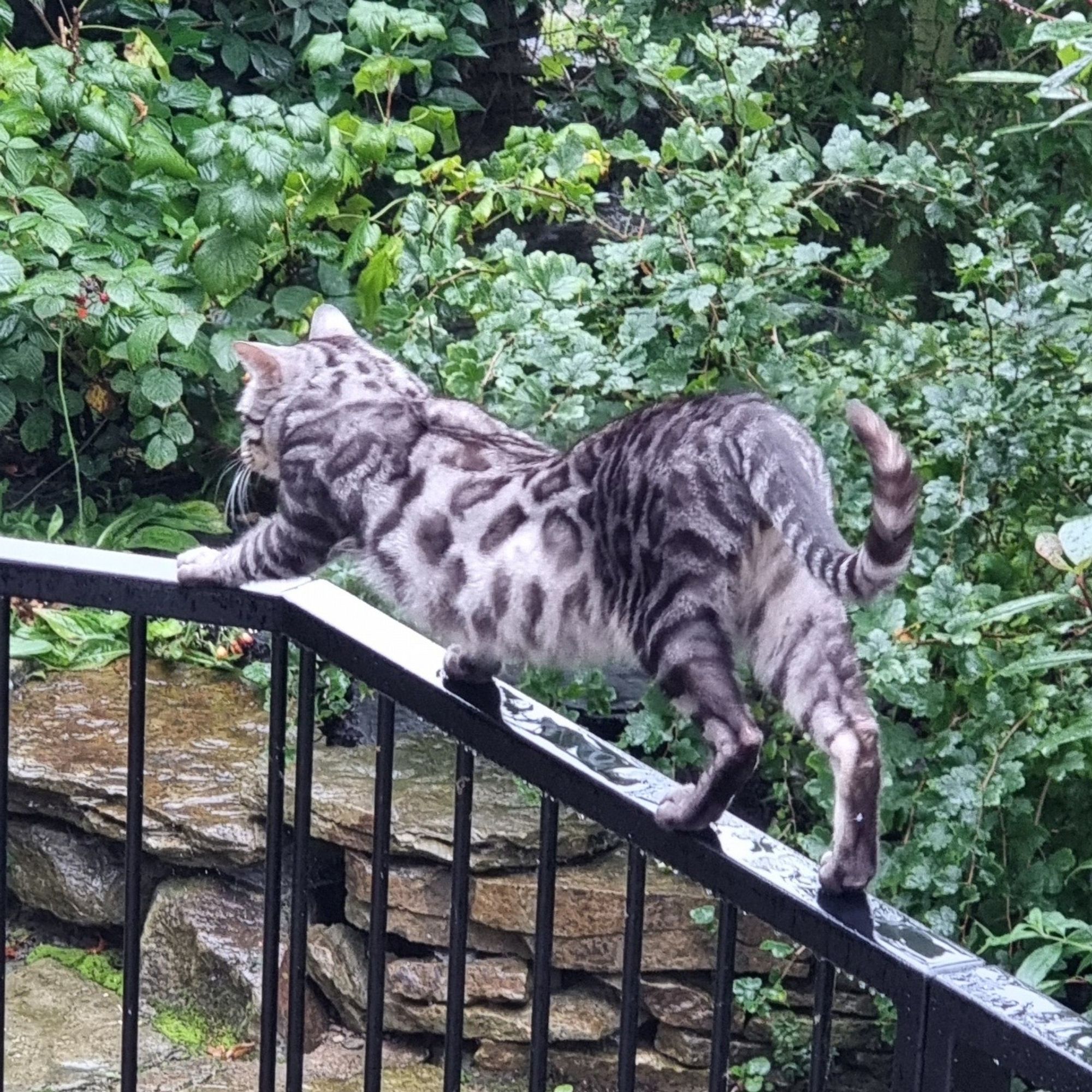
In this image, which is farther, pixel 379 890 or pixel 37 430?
pixel 37 430

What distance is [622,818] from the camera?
4.63 ft

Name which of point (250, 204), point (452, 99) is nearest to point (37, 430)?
point (250, 204)

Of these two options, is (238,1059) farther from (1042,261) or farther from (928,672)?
(1042,261)

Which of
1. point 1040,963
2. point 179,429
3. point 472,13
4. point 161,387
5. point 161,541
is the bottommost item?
point 161,541

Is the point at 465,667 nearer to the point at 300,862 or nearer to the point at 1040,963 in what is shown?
the point at 300,862

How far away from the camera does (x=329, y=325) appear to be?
114 inches

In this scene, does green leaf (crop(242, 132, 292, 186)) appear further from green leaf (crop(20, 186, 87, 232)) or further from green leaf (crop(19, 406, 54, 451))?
green leaf (crop(19, 406, 54, 451))

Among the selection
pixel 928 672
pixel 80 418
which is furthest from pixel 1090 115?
pixel 80 418

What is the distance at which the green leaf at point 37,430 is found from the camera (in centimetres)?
512

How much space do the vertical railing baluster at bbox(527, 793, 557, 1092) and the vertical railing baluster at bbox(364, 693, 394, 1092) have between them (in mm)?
183

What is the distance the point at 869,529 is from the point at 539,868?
0.51m

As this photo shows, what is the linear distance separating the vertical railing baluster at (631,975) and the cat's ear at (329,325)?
1.59m

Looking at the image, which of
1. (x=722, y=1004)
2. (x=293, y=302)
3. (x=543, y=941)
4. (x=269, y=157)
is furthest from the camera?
(x=293, y=302)

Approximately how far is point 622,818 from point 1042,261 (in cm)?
248
